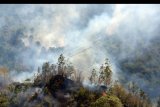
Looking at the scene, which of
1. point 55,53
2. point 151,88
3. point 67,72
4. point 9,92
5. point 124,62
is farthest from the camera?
point 55,53

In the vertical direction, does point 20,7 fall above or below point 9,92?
above

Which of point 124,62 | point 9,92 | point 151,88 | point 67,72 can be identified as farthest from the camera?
point 124,62

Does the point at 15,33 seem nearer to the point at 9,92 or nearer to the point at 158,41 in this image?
the point at 158,41

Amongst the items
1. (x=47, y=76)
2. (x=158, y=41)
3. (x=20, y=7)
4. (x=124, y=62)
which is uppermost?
(x=20, y=7)

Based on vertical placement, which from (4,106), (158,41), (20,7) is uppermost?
(20,7)

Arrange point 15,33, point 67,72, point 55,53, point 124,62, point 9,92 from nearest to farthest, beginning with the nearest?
point 9,92 → point 67,72 → point 124,62 → point 55,53 → point 15,33

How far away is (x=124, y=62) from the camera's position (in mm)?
163375

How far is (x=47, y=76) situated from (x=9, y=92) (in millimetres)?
9690

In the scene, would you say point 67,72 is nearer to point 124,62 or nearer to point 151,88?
point 151,88

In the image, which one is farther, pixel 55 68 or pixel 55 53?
pixel 55 53

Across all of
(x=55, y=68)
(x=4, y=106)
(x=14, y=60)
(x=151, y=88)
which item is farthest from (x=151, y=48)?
(x=4, y=106)

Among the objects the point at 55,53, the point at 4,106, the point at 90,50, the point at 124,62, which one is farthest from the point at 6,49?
the point at 4,106

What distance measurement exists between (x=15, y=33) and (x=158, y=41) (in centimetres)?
8143

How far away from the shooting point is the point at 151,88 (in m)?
143
